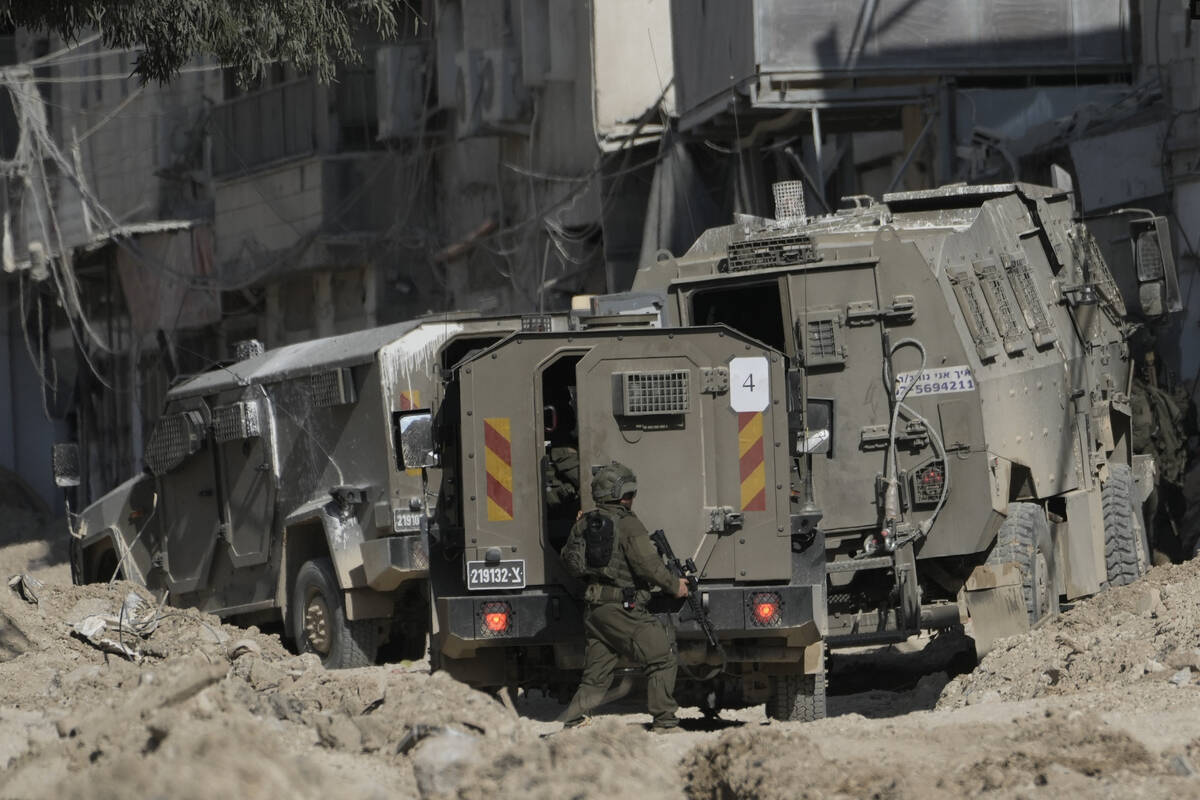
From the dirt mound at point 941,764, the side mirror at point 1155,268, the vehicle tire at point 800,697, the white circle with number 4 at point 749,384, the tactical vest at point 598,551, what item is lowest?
the vehicle tire at point 800,697

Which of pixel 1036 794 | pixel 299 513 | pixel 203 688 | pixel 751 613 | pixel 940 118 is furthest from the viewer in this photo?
pixel 940 118

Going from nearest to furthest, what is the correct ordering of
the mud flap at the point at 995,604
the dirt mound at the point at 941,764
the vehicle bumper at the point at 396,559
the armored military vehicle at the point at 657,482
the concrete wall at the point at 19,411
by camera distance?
1. the dirt mound at the point at 941,764
2. the armored military vehicle at the point at 657,482
3. the mud flap at the point at 995,604
4. the vehicle bumper at the point at 396,559
5. the concrete wall at the point at 19,411

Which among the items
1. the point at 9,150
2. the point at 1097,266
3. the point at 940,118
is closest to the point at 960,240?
the point at 1097,266

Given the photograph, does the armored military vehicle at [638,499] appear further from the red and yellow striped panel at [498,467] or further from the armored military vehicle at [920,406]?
the armored military vehicle at [920,406]

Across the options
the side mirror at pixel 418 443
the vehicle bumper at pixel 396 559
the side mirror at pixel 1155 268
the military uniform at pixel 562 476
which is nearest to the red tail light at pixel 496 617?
the military uniform at pixel 562 476

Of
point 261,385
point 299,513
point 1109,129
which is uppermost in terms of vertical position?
point 1109,129

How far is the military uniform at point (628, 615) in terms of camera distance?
9711 mm

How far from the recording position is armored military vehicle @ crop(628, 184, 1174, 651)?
38.4ft

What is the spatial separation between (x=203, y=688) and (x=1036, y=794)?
3328 mm

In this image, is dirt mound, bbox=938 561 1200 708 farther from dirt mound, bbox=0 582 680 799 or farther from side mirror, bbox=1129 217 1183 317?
dirt mound, bbox=0 582 680 799

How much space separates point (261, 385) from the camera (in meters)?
14.5

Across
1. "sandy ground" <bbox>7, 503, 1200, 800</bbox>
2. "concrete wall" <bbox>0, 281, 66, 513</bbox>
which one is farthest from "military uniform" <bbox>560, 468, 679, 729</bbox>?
"concrete wall" <bbox>0, 281, 66, 513</bbox>

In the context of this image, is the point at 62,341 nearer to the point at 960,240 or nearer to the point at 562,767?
the point at 960,240

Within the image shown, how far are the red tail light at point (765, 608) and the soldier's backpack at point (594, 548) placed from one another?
2.50 feet
